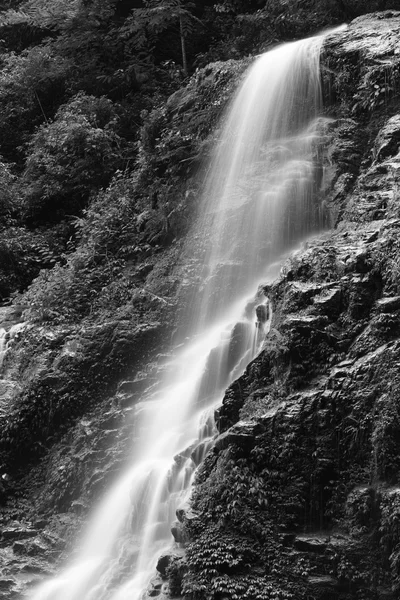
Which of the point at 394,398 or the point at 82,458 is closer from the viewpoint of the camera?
the point at 394,398

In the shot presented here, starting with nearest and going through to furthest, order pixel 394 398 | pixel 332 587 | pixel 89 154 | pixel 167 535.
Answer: pixel 332 587, pixel 394 398, pixel 167 535, pixel 89 154

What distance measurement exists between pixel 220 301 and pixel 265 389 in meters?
3.39

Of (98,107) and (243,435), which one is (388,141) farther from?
(98,107)

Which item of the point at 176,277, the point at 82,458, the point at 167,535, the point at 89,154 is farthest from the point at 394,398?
the point at 89,154

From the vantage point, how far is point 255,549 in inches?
268

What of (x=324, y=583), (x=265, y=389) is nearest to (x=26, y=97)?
(x=265, y=389)

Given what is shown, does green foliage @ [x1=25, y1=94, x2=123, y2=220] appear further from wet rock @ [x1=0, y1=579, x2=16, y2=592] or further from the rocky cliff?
wet rock @ [x1=0, y1=579, x2=16, y2=592]

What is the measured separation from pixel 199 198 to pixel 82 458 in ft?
18.0

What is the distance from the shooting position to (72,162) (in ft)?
57.3

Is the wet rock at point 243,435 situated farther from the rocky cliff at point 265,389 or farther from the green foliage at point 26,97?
the green foliage at point 26,97

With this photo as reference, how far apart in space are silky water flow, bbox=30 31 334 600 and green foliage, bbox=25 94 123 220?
422 centimetres

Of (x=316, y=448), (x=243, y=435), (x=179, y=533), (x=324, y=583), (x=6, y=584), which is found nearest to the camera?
(x=324, y=583)

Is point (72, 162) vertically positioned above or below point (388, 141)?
above

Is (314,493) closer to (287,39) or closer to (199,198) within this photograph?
(199,198)
